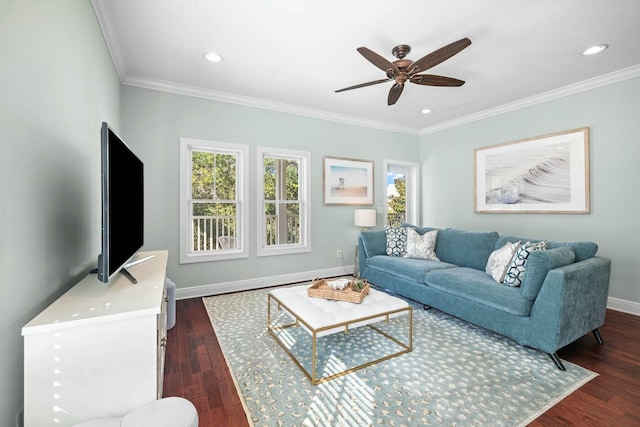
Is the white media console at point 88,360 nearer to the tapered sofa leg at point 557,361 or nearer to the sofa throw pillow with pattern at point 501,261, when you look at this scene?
the tapered sofa leg at point 557,361

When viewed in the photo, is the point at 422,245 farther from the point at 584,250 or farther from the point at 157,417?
the point at 157,417

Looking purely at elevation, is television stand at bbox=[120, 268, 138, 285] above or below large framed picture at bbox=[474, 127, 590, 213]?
below

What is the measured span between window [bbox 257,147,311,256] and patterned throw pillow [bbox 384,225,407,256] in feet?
4.10

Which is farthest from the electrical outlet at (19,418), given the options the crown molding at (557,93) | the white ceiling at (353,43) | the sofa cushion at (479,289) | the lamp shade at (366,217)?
the crown molding at (557,93)

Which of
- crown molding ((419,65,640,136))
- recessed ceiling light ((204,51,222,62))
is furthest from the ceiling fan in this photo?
crown molding ((419,65,640,136))

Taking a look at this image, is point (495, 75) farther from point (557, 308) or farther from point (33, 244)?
point (33, 244)

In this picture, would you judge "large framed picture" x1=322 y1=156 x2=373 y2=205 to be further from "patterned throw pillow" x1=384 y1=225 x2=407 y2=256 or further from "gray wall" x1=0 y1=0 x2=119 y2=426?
"gray wall" x1=0 y1=0 x2=119 y2=426

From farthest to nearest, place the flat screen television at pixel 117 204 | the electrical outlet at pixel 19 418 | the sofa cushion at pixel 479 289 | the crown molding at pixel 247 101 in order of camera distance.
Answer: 1. the crown molding at pixel 247 101
2. the sofa cushion at pixel 479 289
3. the flat screen television at pixel 117 204
4. the electrical outlet at pixel 19 418

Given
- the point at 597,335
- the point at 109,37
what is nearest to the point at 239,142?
the point at 109,37

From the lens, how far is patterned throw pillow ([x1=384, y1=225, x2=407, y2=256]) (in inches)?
154

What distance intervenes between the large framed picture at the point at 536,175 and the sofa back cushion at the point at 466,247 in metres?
1.11

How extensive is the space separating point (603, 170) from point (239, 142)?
449 cm

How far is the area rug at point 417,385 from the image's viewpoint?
1.61m

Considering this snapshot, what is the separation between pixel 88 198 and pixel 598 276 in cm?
400
